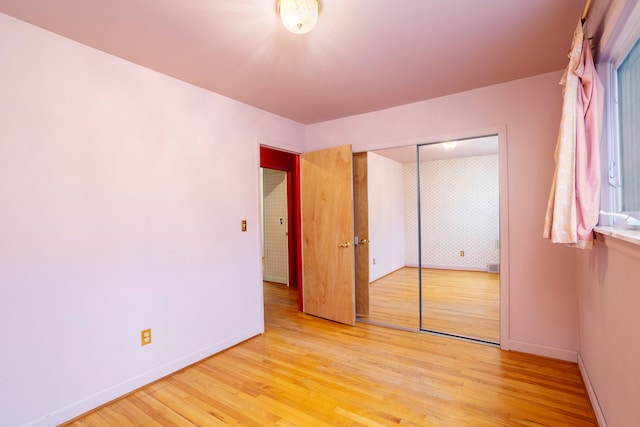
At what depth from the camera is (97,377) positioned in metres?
1.98

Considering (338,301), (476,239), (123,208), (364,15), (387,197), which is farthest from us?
(476,239)

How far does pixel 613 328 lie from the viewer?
1430 millimetres

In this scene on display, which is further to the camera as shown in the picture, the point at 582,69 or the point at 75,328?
the point at 75,328

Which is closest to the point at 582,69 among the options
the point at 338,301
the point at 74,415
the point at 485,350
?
the point at 485,350

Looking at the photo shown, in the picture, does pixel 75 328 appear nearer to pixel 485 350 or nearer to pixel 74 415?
pixel 74 415

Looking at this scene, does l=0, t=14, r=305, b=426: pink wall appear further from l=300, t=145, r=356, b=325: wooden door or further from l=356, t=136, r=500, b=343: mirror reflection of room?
l=356, t=136, r=500, b=343: mirror reflection of room

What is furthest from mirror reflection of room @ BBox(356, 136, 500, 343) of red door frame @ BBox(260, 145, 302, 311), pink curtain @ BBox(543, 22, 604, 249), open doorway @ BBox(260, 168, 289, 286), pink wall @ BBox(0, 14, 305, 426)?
pink curtain @ BBox(543, 22, 604, 249)

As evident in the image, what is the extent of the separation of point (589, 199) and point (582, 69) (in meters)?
0.70

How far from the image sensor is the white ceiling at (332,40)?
1.63 m

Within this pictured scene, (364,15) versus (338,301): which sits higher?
(364,15)

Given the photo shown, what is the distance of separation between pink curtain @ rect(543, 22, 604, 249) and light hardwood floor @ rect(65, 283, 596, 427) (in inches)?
44.4

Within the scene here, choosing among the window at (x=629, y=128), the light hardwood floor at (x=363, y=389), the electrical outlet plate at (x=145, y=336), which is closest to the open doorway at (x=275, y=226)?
the light hardwood floor at (x=363, y=389)

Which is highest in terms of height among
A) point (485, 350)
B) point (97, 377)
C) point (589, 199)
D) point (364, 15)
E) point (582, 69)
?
point (364, 15)

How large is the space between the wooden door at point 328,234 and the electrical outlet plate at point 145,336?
6.09 ft
